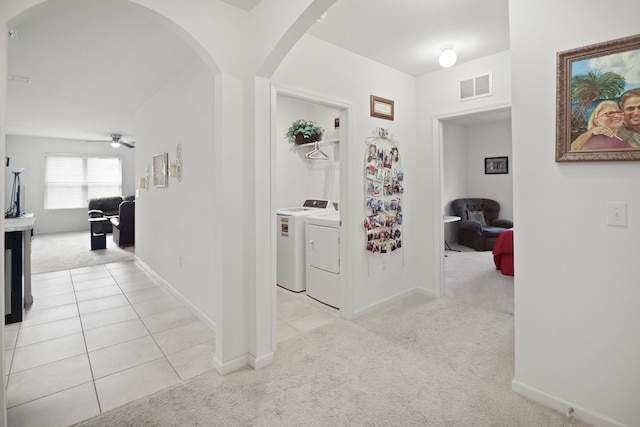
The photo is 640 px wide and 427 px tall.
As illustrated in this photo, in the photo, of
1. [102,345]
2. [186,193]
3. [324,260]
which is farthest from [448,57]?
[102,345]

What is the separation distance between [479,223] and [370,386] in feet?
17.5

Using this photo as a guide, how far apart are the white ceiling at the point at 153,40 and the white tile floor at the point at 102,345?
2.24m

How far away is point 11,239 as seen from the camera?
2.94 m

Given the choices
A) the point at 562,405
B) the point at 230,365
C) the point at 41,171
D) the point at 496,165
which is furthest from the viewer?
the point at 41,171

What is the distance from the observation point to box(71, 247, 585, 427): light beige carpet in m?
1.72

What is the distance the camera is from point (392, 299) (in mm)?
3447

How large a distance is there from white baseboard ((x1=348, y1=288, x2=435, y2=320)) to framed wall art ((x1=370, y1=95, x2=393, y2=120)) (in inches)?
74.2

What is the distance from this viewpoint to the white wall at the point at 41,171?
25.4 ft

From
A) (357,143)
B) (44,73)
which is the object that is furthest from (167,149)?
(357,143)

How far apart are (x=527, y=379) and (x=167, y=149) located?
3.88 metres

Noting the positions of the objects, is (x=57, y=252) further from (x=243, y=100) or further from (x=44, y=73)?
(x=243, y=100)

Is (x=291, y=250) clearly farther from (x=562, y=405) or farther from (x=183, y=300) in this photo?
(x=562, y=405)

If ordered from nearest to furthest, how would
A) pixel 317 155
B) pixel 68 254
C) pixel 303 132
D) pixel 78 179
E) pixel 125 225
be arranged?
1. pixel 303 132
2. pixel 317 155
3. pixel 68 254
4. pixel 125 225
5. pixel 78 179

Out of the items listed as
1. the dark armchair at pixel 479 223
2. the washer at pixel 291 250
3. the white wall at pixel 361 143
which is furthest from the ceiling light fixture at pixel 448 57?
the dark armchair at pixel 479 223
